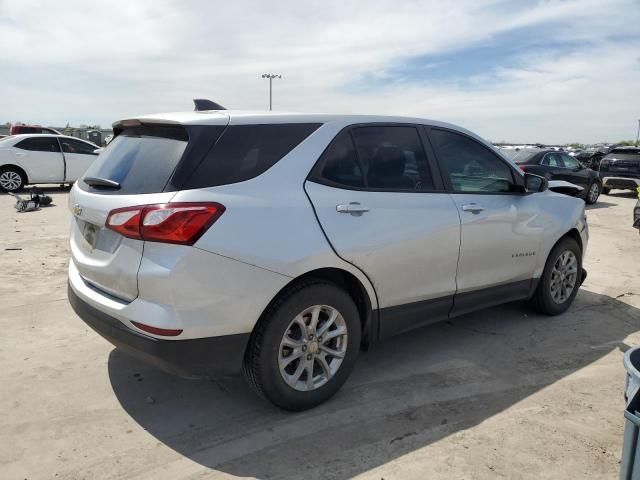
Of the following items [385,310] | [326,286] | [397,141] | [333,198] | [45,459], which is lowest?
[45,459]

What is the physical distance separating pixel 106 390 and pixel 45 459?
73 centimetres

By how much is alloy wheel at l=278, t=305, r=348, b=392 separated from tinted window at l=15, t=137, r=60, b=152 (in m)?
13.2

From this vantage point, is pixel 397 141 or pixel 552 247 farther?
pixel 552 247

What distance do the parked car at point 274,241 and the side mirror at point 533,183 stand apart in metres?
0.67

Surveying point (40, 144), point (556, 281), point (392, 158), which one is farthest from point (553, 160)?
point (40, 144)

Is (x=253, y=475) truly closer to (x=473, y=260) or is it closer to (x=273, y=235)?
(x=273, y=235)

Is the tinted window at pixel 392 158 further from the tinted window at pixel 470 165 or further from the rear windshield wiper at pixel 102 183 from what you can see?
the rear windshield wiper at pixel 102 183

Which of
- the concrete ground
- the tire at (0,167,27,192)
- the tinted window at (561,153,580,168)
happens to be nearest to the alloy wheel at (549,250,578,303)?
the concrete ground

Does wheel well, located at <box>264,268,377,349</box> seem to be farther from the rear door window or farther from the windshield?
the windshield

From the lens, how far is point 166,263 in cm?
265

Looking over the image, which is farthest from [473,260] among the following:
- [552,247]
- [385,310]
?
[552,247]

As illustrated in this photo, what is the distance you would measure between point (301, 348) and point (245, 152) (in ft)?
3.85

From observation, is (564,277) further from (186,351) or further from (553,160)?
(553,160)

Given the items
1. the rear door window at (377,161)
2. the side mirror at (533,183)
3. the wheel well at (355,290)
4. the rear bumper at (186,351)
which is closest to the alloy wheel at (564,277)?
the side mirror at (533,183)
